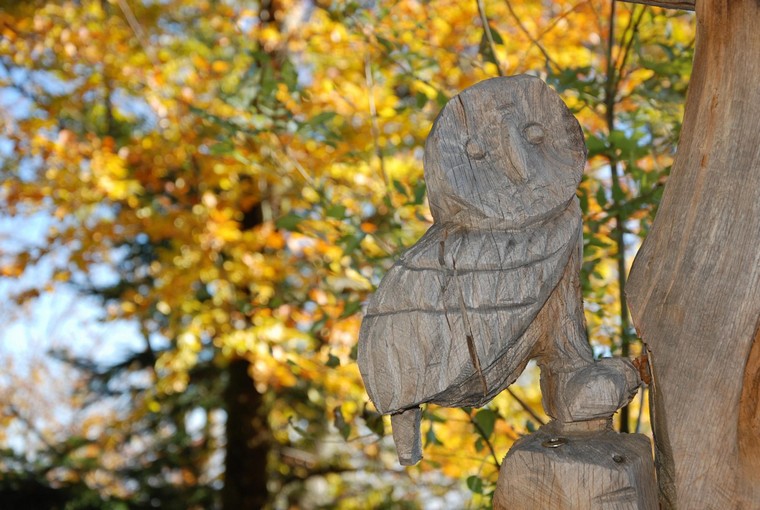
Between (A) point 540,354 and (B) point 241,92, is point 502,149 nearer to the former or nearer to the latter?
(A) point 540,354

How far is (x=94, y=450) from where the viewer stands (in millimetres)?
7930

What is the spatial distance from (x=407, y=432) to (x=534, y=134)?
51 centimetres

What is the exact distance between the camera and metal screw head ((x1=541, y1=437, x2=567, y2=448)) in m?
1.27

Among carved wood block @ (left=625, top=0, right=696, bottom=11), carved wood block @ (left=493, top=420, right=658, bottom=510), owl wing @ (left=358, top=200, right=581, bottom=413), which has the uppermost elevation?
carved wood block @ (left=625, top=0, right=696, bottom=11)

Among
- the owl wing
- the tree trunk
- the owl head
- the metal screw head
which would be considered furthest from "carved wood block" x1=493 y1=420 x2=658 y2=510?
the tree trunk

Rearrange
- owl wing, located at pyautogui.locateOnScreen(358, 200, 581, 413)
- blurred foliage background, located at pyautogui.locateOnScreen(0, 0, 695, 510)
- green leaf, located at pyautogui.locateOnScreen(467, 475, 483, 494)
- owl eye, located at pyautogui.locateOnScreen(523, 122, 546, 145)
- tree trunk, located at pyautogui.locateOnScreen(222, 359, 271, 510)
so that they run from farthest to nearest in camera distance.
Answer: tree trunk, located at pyautogui.locateOnScreen(222, 359, 271, 510)
blurred foliage background, located at pyautogui.locateOnScreen(0, 0, 695, 510)
green leaf, located at pyautogui.locateOnScreen(467, 475, 483, 494)
owl eye, located at pyautogui.locateOnScreen(523, 122, 546, 145)
owl wing, located at pyautogui.locateOnScreen(358, 200, 581, 413)

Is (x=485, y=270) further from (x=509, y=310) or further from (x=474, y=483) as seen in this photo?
(x=474, y=483)

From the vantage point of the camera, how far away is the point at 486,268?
3.98ft

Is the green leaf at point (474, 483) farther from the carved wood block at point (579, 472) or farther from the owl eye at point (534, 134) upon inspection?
the owl eye at point (534, 134)

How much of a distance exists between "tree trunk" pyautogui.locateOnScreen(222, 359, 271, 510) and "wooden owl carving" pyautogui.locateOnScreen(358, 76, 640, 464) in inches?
172

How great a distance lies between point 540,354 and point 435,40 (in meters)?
3.26

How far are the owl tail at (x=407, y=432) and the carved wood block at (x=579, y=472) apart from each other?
0.17 metres

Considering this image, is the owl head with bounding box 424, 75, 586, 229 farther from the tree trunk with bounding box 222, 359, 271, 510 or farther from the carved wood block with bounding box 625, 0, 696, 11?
the tree trunk with bounding box 222, 359, 271, 510

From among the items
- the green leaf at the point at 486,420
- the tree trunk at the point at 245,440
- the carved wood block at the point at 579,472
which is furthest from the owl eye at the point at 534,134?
the tree trunk at the point at 245,440
